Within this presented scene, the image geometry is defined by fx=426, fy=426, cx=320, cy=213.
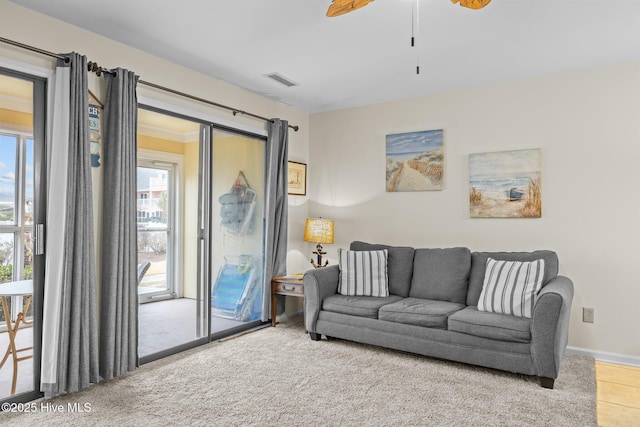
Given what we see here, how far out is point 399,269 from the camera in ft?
14.1

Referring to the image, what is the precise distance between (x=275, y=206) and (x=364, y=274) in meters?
1.24

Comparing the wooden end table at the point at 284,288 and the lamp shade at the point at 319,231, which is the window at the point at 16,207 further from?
the lamp shade at the point at 319,231

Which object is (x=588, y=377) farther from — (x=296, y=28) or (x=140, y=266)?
(x=140, y=266)

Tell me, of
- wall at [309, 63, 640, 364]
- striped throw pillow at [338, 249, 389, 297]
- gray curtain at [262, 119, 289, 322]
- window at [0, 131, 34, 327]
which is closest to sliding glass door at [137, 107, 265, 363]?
gray curtain at [262, 119, 289, 322]

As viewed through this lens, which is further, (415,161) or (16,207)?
(415,161)

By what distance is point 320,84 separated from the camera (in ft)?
14.1

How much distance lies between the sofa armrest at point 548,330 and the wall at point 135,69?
2.84 m

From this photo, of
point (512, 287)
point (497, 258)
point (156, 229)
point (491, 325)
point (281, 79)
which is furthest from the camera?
Result: point (281, 79)

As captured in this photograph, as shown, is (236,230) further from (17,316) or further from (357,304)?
(17,316)

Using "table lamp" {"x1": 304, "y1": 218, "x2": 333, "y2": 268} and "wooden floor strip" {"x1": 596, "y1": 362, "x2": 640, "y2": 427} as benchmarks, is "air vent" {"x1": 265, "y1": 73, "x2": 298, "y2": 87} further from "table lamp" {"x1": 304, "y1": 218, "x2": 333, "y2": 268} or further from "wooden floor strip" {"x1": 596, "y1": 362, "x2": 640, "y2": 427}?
"wooden floor strip" {"x1": 596, "y1": 362, "x2": 640, "y2": 427}

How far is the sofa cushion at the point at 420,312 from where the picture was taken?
11.5 ft

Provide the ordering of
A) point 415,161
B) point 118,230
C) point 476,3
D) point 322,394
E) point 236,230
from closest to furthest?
point 476,3
point 322,394
point 118,230
point 236,230
point 415,161

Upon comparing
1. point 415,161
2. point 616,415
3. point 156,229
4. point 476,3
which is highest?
point 476,3

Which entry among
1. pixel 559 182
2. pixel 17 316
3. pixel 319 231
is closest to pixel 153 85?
pixel 17 316
